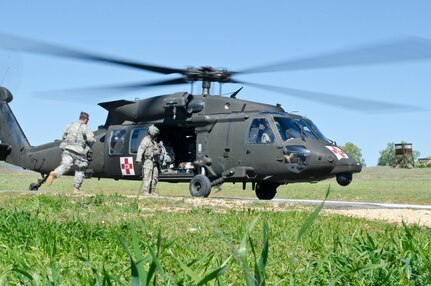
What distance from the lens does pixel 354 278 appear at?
3098 millimetres

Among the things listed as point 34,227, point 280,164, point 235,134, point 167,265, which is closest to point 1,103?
point 235,134

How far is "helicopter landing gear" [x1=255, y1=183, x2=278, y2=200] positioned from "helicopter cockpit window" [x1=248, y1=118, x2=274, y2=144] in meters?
2.80

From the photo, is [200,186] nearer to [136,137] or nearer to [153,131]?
[153,131]

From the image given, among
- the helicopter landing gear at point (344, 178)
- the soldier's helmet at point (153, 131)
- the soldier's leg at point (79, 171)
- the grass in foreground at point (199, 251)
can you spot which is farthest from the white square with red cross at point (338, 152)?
the grass in foreground at point (199, 251)

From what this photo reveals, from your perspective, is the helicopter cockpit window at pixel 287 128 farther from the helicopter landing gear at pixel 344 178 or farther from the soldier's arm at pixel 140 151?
the soldier's arm at pixel 140 151

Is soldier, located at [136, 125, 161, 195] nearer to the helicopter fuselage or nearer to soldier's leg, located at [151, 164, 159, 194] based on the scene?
soldier's leg, located at [151, 164, 159, 194]

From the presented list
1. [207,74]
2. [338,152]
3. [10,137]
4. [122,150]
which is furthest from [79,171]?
[338,152]

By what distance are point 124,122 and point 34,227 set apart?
1207 cm

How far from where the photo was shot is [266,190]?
17609mm

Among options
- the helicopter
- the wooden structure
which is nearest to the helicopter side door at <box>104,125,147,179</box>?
the helicopter

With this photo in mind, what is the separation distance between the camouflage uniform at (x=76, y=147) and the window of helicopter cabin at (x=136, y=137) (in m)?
1.44

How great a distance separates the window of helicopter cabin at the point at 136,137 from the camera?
54.8 ft

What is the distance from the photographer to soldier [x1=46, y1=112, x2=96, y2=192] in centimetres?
1567

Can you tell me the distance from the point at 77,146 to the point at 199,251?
1164 centimetres
